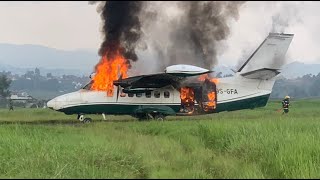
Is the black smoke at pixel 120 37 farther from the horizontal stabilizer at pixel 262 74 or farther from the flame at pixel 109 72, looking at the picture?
the horizontal stabilizer at pixel 262 74

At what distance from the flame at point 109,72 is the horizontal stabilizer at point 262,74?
Answer: 802 centimetres

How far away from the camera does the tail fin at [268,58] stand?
1067 inches

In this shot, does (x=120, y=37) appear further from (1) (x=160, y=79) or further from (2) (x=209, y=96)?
(2) (x=209, y=96)

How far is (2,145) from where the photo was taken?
40.9 feet

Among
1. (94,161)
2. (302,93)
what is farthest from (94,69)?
(302,93)

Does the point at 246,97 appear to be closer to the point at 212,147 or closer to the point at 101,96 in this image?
the point at 101,96

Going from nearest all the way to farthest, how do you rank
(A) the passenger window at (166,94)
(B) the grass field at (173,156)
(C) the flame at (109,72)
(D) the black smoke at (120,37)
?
1. (B) the grass field at (173,156)
2. (D) the black smoke at (120,37)
3. (C) the flame at (109,72)
4. (A) the passenger window at (166,94)

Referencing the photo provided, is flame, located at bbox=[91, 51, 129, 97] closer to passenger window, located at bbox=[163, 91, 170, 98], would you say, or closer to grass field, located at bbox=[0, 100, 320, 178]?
passenger window, located at bbox=[163, 91, 170, 98]

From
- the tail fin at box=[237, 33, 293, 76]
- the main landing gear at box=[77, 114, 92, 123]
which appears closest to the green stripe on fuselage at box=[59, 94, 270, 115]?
the main landing gear at box=[77, 114, 92, 123]

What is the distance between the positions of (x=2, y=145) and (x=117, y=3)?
601 centimetres

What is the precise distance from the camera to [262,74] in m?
27.1

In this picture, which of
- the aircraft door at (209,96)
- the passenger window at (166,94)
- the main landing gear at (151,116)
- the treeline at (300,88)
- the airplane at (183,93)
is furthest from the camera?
the treeline at (300,88)

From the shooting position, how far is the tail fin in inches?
1067

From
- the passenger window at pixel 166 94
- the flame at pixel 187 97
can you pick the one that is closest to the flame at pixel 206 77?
the flame at pixel 187 97
